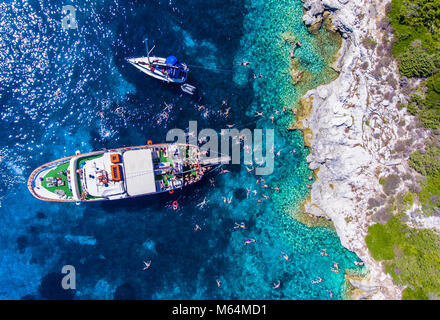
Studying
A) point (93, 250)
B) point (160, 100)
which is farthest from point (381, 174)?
point (93, 250)

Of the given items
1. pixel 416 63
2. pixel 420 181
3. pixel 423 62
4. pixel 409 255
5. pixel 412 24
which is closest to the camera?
pixel 423 62

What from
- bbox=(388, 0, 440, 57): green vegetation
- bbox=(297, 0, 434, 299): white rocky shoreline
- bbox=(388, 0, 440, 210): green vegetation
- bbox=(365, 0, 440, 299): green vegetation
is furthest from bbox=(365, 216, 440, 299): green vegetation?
bbox=(388, 0, 440, 57): green vegetation

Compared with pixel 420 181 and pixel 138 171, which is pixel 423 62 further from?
pixel 138 171

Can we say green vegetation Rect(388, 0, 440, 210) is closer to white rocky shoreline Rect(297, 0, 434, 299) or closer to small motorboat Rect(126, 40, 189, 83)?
white rocky shoreline Rect(297, 0, 434, 299)

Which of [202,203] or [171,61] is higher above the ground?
[171,61]

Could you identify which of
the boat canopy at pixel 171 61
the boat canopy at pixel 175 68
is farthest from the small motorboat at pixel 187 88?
the boat canopy at pixel 171 61

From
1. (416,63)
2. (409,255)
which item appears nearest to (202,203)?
(409,255)
